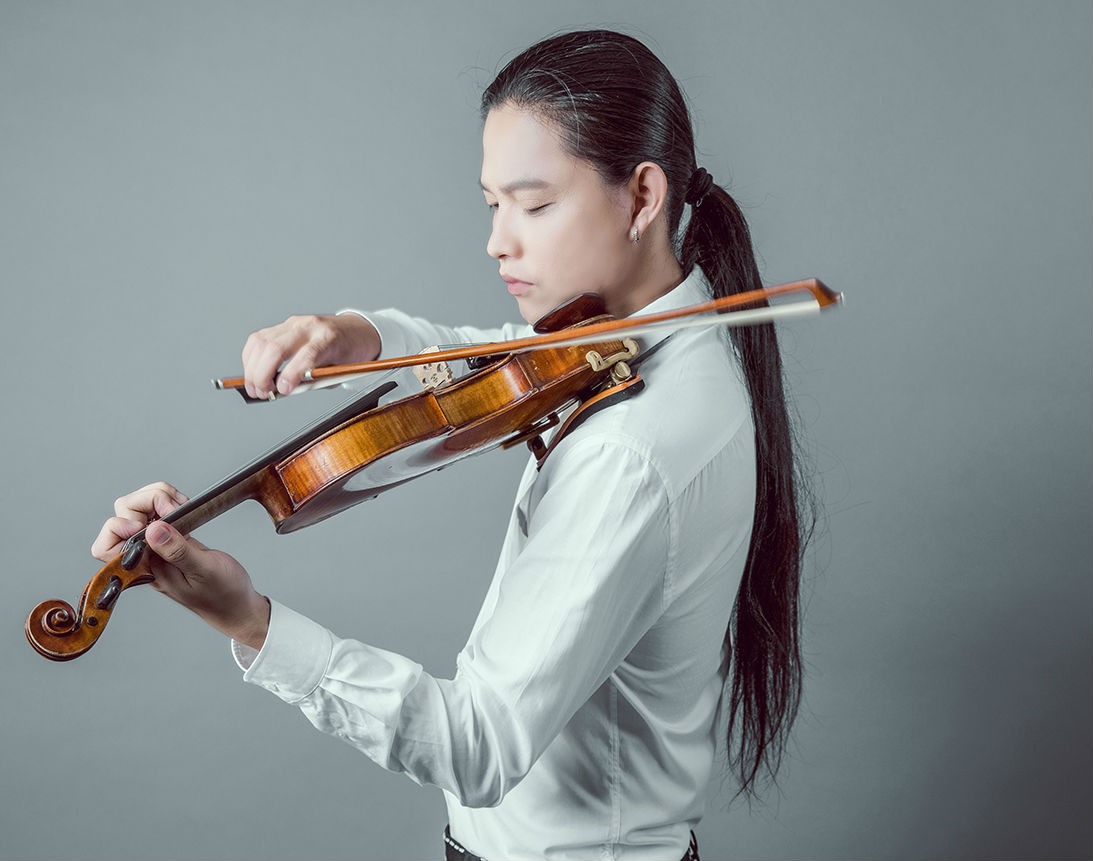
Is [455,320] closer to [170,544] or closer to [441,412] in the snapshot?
[441,412]

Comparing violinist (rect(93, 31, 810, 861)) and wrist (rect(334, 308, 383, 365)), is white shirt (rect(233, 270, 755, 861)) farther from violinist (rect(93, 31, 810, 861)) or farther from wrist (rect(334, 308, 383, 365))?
wrist (rect(334, 308, 383, 365))

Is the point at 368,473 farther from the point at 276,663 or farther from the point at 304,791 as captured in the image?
the point at 304,791

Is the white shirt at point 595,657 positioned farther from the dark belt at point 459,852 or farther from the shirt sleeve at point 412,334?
the shirt sleeve at point 412,334

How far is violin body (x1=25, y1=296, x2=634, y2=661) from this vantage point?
1.16 meters

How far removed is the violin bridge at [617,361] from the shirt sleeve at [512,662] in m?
0.14

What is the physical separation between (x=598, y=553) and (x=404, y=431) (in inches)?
11.0

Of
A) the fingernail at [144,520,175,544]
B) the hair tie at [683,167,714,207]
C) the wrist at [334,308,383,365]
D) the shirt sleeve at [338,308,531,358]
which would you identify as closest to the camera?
the fingernail at [144,520,175,544]

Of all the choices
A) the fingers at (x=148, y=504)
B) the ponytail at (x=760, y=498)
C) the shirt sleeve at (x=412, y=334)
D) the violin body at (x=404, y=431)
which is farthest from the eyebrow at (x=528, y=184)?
the fingers at (x=148, y=504)

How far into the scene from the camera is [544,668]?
1006 mm

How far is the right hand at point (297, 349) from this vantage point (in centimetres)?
133

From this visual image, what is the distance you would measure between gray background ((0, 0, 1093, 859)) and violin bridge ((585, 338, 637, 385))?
1.27 meters

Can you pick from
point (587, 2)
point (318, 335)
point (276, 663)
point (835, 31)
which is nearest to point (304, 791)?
point (318, 335)

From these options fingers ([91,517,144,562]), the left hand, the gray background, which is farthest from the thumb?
the gray background

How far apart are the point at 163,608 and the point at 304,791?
0.54 m
